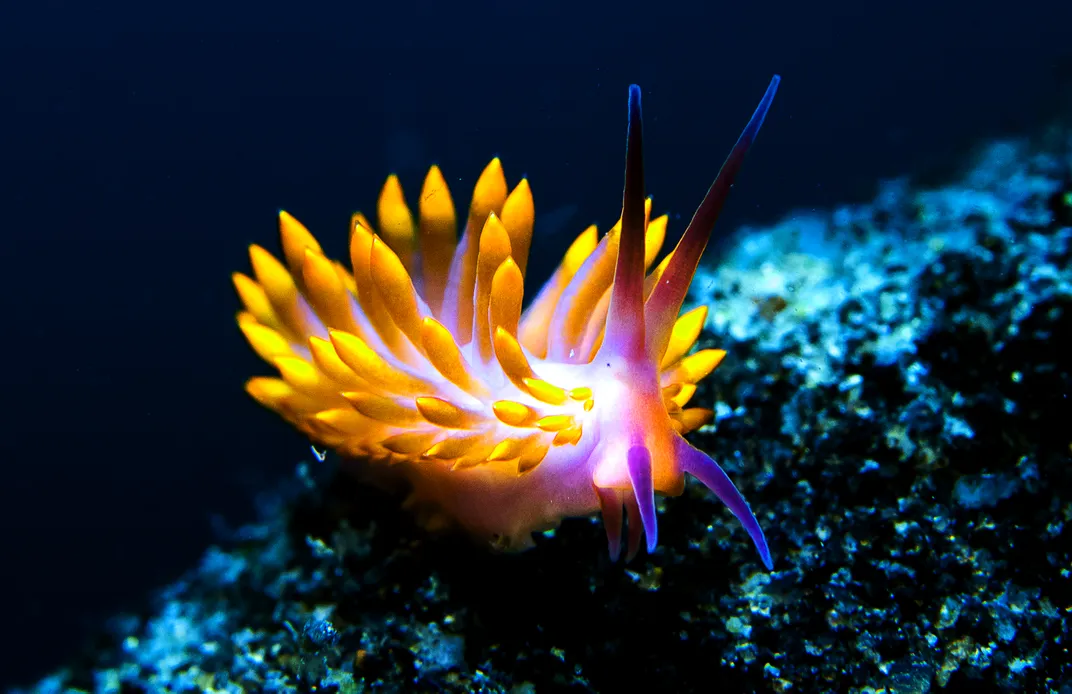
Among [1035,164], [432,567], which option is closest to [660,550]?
[432,567]

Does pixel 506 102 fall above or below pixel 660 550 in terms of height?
above

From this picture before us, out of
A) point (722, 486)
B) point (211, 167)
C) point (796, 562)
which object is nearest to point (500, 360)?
point (722, 486)

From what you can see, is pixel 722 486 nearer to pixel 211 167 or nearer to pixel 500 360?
pixel 500 360

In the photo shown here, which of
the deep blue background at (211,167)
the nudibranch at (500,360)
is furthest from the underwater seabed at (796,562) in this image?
the deep blue background at (211,167)

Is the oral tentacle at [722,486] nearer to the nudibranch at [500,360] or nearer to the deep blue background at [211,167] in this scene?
the nudibranch at [500,360]

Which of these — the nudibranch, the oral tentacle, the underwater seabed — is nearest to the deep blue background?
the nudibranch

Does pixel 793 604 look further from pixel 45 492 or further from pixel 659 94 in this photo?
pixel 45 492

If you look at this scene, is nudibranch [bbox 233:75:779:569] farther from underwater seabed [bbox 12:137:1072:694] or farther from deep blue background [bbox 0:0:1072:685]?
deep blue background [bbox 0:0:1072:685]
